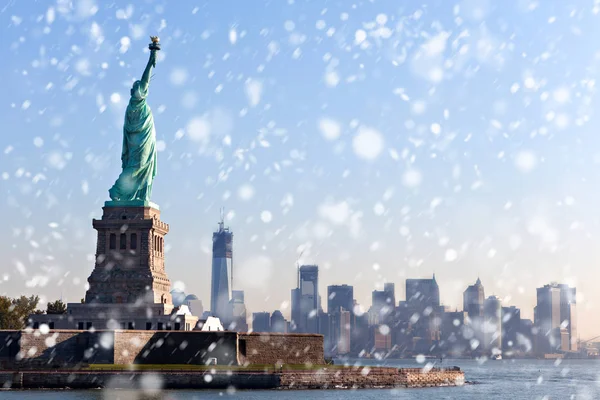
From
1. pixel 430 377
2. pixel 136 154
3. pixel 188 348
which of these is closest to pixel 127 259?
pixel 136 154

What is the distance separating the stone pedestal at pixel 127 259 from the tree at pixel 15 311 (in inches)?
1134

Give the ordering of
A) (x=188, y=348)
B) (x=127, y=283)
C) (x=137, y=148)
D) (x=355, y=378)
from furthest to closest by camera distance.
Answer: (x=137, y=148)
(x=127, y=283)
(x=355, y=378)
(x=188, y=348)

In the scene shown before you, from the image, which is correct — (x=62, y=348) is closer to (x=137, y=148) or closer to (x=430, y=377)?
(x=137, y=148)

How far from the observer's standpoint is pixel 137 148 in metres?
121

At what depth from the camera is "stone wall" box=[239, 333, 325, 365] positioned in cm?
10906

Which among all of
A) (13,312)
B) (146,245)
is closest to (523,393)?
(146,245)

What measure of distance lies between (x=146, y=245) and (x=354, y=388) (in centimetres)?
2676

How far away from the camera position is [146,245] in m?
118

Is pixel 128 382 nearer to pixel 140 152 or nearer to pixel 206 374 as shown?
pixel 206 374

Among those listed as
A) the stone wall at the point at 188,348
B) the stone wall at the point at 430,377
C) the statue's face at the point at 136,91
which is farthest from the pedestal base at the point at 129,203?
the stone wall at the point at 430,377

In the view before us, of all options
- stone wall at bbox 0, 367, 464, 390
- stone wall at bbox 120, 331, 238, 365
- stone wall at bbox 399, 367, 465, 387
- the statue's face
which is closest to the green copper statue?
the statue's face

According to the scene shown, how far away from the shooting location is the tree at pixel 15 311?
5768 inches

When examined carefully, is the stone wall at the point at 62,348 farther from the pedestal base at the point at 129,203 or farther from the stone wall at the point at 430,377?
Answer: the stone wall at the point at 430,377

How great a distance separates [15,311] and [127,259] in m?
39.3
